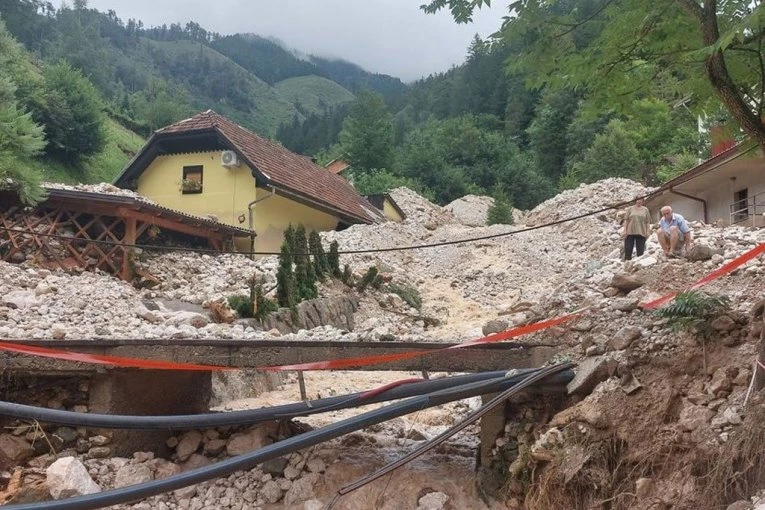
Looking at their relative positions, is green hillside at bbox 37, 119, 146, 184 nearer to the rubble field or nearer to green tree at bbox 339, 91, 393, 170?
green tree at bbox 339, 91, 393, 170

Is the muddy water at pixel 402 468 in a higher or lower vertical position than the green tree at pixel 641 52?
lower

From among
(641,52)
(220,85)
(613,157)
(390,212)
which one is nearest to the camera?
(641,52)

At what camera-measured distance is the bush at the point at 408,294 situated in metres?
17.1

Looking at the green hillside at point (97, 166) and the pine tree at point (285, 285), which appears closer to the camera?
the pine tree at point (285, 285)

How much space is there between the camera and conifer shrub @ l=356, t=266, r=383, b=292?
16.8 m

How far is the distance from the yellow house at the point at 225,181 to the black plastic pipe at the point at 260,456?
14.2 m

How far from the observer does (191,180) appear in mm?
21047

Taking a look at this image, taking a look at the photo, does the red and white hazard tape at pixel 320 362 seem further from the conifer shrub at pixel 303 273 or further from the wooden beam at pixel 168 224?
the wooden beam at pixel 168 224

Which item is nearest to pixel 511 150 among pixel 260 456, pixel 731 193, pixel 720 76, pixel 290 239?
pixel 731 193

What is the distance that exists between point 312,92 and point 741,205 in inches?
5419

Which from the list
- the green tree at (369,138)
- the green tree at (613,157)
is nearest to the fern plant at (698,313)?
the green tree at (613,157)

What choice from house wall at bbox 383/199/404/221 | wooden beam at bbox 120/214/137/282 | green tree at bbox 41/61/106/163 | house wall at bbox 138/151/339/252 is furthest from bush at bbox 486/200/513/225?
green tree at bbox 41/61/106/163

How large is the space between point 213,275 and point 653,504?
12602 mm

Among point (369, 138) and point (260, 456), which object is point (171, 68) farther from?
point (260, 456)
